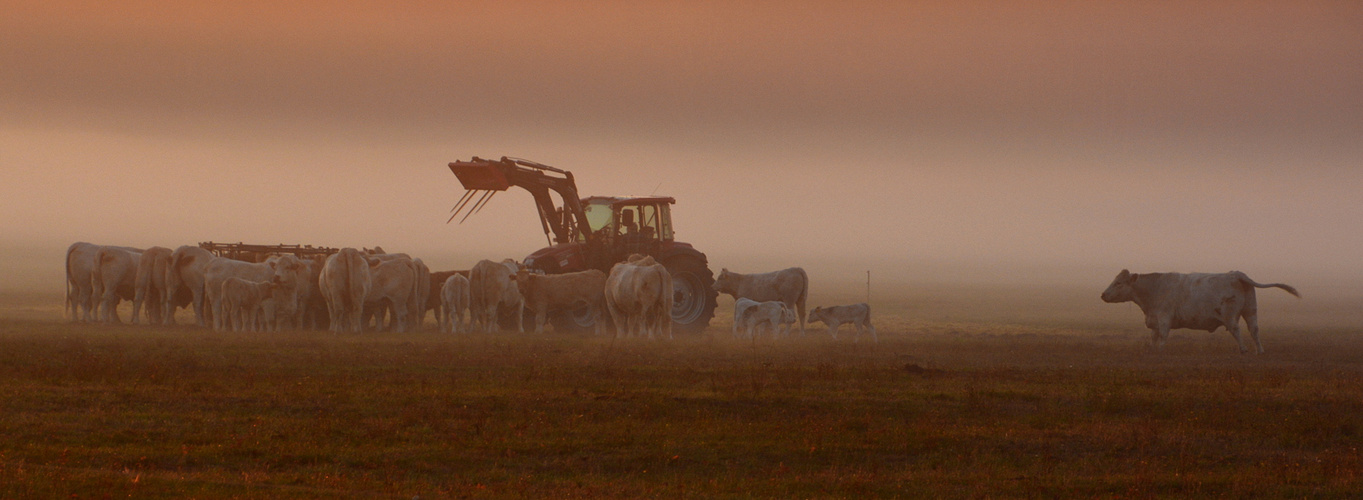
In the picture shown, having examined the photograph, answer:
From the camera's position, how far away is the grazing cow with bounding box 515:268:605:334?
35.5m

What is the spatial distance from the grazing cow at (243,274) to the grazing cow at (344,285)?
81 centimetres

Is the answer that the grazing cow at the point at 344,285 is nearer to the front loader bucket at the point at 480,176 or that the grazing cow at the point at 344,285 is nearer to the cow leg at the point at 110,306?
the front loader bucket at the point at 480,176

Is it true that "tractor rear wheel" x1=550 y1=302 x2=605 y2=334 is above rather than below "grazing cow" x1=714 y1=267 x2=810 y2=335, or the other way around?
below

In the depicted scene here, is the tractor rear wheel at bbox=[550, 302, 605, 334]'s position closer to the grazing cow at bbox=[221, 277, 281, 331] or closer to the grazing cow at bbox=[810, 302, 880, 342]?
the grazing cow at bbox=[810, 302, 880, 342]

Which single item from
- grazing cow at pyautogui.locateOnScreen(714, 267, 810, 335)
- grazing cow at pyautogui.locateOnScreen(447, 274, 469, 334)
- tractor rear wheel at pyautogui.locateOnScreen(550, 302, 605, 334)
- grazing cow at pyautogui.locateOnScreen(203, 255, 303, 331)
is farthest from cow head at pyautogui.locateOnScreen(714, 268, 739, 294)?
grazing cow at pyautogui.locateOnScreen(203, 255, 303, 331)

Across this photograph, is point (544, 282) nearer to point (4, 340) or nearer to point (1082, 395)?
point (4, 340)

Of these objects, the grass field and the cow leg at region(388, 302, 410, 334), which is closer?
the grass field

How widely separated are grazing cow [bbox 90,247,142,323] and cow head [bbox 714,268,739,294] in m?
15.8

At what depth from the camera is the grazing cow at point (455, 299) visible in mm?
35812

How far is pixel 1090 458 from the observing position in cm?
1564

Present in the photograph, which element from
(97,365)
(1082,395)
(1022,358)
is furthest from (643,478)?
(1022,358)

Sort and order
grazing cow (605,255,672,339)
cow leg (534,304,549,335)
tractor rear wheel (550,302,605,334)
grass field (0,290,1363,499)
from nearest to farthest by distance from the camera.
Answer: grass field (0,290,1363,499) < grazing cow (605,255,672,339) < cow leg (534,304,549,335) < tractor rear wheel (550,302,605,334)

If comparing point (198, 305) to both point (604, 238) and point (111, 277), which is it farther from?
point (604, 238)

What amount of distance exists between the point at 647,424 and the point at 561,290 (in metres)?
18.5
